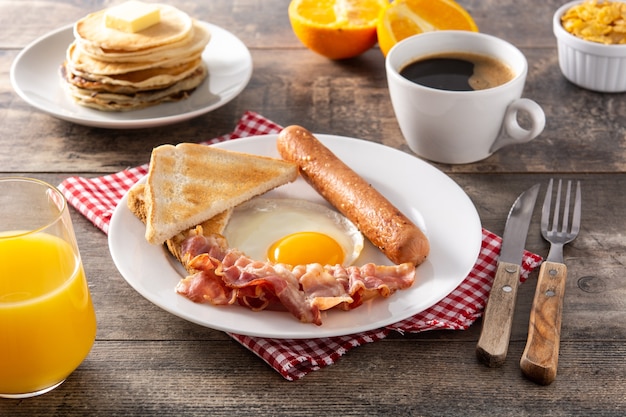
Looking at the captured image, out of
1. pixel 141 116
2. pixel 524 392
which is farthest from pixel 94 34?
pixel 524 392

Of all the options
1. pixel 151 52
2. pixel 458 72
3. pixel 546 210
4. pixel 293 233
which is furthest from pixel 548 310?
pixel 151 52

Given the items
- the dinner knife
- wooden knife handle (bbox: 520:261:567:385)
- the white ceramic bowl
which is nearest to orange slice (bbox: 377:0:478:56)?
the white ceramic bowl

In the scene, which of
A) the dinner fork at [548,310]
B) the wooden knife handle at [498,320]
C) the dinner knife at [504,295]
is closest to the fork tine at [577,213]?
the dinner fork at [548,310]

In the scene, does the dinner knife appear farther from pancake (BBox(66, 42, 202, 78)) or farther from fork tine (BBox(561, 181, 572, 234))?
pancake (BBox(66, 42, 202, 78))

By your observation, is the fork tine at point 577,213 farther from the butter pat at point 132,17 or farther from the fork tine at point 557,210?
the butter pat at point 132,17

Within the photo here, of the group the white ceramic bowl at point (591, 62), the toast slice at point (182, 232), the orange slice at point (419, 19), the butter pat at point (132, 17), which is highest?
the butter pat at point (132, 17)

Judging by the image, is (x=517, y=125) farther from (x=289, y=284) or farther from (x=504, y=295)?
(x=289, y=284)

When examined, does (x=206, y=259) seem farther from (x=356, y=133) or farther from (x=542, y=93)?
(x=542, y=93)
